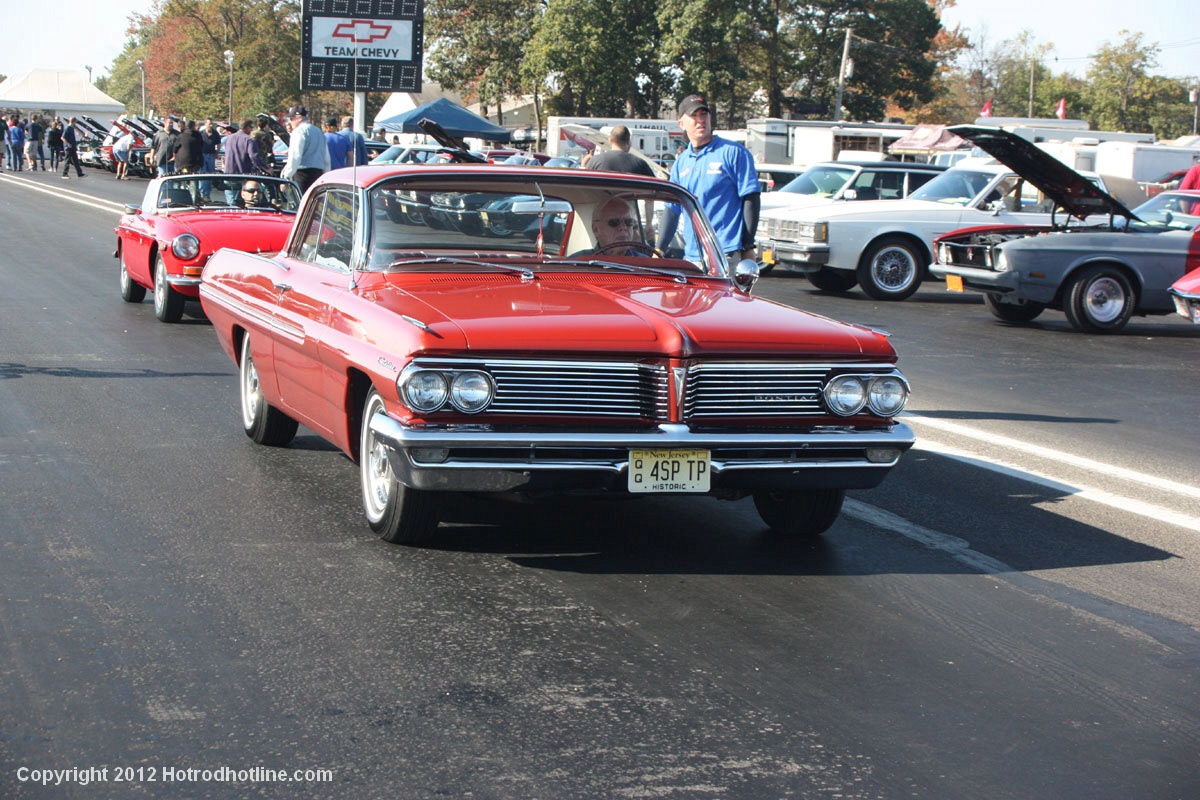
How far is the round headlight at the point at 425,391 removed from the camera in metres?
5.03

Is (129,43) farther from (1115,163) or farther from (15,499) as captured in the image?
(15,499)

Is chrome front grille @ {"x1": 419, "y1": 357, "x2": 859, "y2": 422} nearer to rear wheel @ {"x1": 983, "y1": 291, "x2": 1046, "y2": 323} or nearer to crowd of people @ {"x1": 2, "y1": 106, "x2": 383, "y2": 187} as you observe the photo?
crowd of people @ {"x1": 2, "y1": 106, "x2": 383, "y2": 187}

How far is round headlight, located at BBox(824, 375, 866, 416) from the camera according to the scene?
5469 mm

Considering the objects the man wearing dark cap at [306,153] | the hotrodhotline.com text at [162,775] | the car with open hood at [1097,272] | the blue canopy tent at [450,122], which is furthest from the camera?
the blue canopy tent at [450,122]

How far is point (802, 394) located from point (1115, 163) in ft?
116

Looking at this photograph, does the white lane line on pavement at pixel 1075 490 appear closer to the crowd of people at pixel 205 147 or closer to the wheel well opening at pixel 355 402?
the wheel well opening at pixel 355 402

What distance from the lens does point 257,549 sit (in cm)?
556

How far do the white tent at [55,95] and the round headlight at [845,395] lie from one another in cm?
10755

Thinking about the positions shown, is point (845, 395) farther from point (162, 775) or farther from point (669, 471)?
point (162, 775)

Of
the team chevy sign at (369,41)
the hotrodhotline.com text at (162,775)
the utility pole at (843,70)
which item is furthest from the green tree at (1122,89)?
the hotrodhotline.com text at (162,775)

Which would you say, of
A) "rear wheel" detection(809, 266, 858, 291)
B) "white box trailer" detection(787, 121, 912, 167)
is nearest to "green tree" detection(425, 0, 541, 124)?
"white box trailer" detection(787, 121, 912, 167)

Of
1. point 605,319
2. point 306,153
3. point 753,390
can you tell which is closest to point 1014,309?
point 306,153

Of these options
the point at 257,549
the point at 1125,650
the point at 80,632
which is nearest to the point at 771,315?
the point at 1125,650

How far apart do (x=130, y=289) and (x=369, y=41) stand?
39.1 feet
